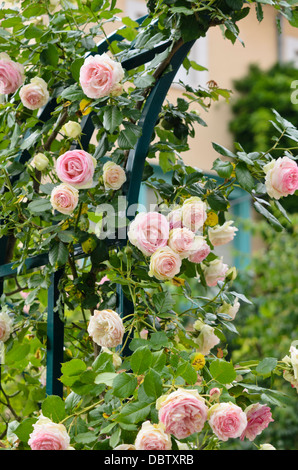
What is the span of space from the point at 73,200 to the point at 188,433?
455mm

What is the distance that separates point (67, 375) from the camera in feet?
3.32

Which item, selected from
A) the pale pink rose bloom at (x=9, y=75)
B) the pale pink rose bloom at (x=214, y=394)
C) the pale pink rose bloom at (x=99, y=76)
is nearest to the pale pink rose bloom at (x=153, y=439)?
the pale pink rose bloom at (x=214, y=394)

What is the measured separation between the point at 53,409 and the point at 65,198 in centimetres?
36

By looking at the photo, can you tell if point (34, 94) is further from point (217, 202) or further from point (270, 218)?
point (270, 218)

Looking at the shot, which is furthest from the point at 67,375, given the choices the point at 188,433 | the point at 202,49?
the point at 202,49

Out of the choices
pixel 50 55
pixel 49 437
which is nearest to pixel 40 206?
pixel 50 55

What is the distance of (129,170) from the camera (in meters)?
1.14

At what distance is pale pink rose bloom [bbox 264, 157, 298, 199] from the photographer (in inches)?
43.5

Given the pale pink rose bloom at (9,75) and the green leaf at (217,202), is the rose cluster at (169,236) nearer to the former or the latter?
the green leaf at (217,202)

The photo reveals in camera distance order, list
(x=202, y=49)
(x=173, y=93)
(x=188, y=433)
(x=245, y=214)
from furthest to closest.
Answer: (x=245, y=214) < (x=202, y=49) < (x=173, y=93) < (x=188, y=433)

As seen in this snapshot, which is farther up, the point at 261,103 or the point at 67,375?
the point at 67,375

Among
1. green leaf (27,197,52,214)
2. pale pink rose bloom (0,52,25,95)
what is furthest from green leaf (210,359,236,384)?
pale pink rose bloom (0,52,25,95)

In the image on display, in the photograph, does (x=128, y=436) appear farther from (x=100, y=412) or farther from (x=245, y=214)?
(x=245, y=214)

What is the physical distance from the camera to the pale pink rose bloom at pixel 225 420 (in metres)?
0.91
